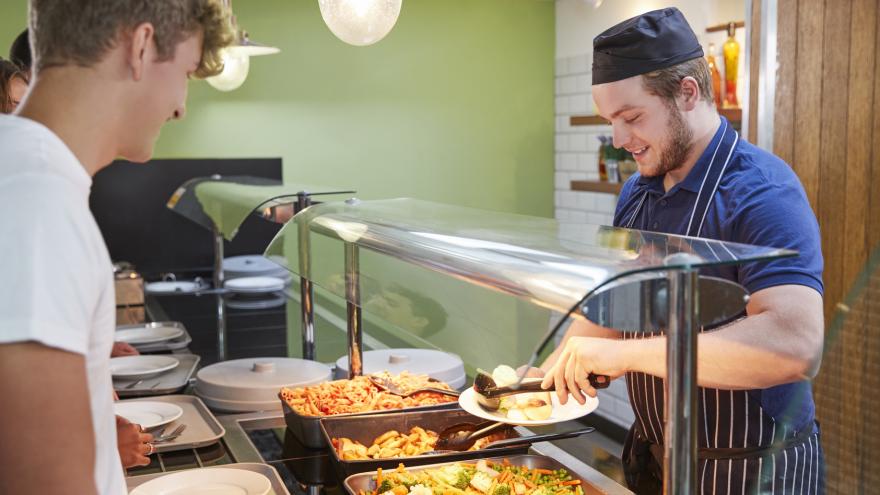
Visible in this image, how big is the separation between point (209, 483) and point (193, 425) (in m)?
0.51

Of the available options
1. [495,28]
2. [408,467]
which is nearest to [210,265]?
[495,28]

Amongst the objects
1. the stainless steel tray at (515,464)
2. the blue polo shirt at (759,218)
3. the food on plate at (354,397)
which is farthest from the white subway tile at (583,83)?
the stainless steel tray at (515,464)

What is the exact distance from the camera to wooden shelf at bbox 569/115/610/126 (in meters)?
5.20

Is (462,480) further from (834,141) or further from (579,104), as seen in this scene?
(579,104)

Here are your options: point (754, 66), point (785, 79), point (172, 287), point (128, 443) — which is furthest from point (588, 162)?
point (128, 443)

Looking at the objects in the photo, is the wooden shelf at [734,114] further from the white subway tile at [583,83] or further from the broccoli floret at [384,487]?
the broccoli floret at [384,487]

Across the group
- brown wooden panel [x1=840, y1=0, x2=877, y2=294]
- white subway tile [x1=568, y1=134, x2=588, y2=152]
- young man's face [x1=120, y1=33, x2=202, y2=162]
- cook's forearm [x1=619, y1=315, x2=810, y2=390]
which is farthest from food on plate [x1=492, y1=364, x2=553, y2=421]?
white subway tile [x1=568, y1=134, x2=588, y2=152]

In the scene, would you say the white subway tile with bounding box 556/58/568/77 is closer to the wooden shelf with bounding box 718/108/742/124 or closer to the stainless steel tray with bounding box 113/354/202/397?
the wooden shelf with bounding box 718/108/742/124

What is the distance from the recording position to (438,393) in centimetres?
223

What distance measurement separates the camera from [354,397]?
222cm

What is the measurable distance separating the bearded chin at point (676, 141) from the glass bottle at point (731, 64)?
247 centimetres

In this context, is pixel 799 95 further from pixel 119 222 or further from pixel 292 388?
pixel 119 222

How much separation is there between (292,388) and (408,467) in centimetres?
70

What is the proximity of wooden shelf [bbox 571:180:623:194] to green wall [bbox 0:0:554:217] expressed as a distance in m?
0.66
